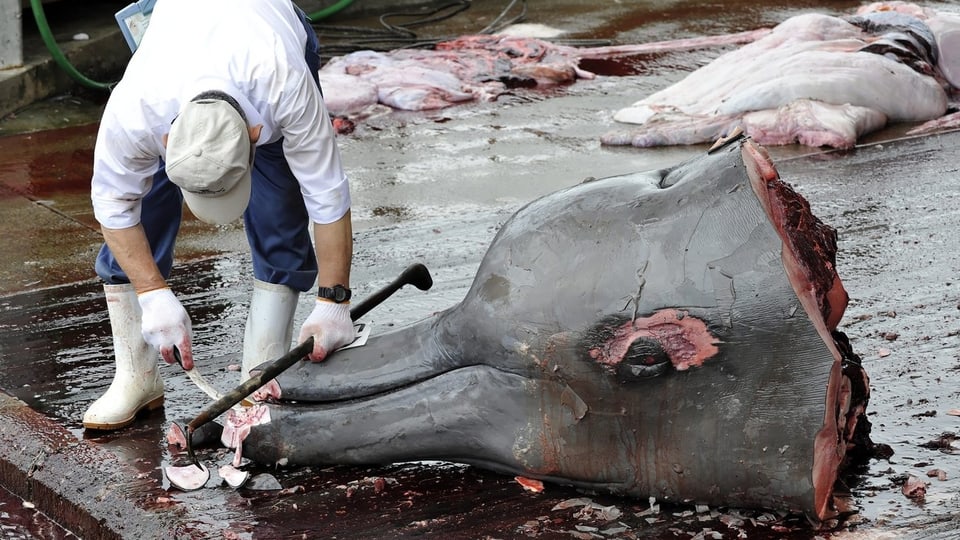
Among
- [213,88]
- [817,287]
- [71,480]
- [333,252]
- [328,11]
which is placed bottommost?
[71,480]

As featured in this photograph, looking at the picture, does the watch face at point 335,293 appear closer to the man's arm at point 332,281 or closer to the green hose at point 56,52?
the man's arm at point 332,281

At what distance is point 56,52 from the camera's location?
316 inches

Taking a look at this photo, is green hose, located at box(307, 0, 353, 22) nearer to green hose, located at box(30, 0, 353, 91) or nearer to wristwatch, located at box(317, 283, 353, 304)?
green hose, located at box(30, 0, 353, 91)

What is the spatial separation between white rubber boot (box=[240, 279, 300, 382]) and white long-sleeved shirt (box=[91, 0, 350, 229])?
1.27 ft

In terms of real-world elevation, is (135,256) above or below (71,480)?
above

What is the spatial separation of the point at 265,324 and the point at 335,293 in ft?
1.34

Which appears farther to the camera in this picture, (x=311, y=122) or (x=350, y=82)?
(x=350, y=82)

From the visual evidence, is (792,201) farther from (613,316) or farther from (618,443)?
(618,443)

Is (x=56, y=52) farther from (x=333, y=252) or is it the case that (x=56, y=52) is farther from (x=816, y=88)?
(x=333, y=252)

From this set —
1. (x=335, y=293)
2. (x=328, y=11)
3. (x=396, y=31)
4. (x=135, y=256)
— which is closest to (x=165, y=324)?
(x=135, y=256)

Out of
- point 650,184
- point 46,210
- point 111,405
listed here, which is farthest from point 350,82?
point 650,184

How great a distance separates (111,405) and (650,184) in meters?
1.81

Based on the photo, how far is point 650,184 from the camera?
121 inches

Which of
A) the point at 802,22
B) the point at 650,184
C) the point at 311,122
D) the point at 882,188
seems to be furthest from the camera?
the point at 802,22
